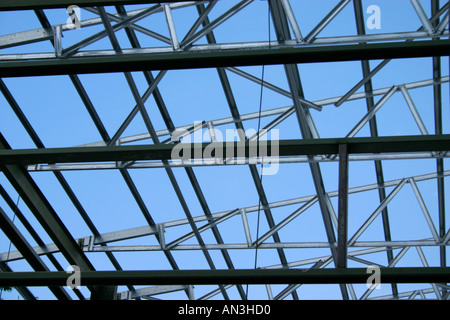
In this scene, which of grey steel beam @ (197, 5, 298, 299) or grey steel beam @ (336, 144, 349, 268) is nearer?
grey steel beam @ (336, 144, 349, 268)

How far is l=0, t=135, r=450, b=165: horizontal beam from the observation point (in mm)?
6750

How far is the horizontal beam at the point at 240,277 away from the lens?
6.21 metres

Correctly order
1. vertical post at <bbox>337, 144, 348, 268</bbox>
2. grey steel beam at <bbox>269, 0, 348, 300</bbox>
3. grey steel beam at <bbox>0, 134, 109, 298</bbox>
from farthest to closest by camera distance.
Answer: grey steel beam at <bbox>0, 134, 109, 298</bbox> → grey steel beam at <bbox>269, 0, 348, 300</bbox> → vertical post at <bbox>337, 144, 348, 268</bbox>

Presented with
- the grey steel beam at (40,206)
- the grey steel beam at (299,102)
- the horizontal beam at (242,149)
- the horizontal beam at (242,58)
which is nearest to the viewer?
the horizontal beam at (242,149)

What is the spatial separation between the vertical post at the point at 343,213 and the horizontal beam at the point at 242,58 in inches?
39.0

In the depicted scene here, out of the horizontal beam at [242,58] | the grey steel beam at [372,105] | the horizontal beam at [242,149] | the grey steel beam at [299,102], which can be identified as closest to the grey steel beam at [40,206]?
the horizontal beam at [242,149]

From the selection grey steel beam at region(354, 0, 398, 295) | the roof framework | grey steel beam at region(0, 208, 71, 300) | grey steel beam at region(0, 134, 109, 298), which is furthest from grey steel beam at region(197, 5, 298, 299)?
grey steel beam at region(0, 208, 71, 300)

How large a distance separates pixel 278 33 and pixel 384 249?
777 centimetres

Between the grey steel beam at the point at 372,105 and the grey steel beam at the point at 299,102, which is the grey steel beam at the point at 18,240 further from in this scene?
→ the grey steel beam at the point at 372,105

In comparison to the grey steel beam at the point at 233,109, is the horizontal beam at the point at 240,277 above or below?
below

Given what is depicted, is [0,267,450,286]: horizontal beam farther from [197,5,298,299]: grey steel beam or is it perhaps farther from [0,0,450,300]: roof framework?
[197,5,298,299]: grey steel beam

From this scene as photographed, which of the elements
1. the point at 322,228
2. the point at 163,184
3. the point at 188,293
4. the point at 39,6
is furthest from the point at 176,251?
the point at 39,6

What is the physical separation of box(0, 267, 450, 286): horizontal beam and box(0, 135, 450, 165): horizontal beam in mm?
1254

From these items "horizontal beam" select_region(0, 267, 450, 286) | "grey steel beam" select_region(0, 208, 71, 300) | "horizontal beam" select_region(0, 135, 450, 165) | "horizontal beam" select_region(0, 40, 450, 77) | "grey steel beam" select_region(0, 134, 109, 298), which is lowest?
"horizontal beam" select_region(0, 267, 450, 286)
